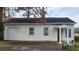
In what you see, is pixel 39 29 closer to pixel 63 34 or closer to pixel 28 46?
pixel 28 46

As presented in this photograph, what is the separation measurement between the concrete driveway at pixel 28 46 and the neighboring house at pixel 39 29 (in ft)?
0.51

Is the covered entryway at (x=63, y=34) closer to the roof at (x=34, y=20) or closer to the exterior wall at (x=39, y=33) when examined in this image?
the exterior wall at (x=39, y=33)

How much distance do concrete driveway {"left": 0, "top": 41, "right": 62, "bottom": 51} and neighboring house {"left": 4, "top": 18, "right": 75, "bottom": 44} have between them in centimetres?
15

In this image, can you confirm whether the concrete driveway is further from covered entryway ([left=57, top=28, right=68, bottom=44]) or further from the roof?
the roof

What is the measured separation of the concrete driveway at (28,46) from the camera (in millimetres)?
15152

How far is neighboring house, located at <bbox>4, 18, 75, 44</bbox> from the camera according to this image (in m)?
15.1

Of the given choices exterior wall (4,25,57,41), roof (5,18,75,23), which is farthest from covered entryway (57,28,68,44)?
roof (5,18,75,23)

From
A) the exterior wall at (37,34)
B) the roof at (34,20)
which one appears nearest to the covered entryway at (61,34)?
the exterior wall at (37,34)

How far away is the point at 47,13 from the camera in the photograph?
15.2 m

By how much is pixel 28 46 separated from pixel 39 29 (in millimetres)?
764
